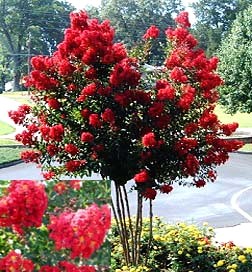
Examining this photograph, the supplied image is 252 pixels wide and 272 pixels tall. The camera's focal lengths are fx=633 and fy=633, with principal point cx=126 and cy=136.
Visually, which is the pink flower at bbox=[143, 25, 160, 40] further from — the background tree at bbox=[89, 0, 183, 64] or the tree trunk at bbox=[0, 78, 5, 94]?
the tree trunk at bbox=[0, 78, 5, 94]

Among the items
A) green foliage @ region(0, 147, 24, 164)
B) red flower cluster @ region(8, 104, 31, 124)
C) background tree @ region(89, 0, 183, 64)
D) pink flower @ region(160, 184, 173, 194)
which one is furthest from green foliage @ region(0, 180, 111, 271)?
green foliage @ region(0, 147, 24, 164)

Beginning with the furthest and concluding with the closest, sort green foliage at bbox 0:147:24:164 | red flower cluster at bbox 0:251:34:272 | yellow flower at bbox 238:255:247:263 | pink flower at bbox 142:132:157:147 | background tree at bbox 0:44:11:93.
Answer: green foliage at bbox 0:147:24:164
background tree at bbox 0:44:11:93
yellow flower at bbox 238:255:247:263
pink flower at bbox 142:132:157:147
red flower cluster at bbox 0:251:34:272

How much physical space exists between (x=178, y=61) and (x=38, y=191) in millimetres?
1651

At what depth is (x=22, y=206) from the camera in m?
1.75

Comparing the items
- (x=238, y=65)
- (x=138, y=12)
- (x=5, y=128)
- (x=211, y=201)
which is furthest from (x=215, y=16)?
(x=211, y=201)

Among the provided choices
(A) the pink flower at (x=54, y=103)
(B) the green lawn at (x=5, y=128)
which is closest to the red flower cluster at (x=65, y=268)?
(A) the pink flower at (x=54, y=103)

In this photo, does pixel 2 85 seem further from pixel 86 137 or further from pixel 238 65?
pixel 86 137

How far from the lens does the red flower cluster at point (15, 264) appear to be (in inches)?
65.9

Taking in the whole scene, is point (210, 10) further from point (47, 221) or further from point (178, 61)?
point (47, 221)

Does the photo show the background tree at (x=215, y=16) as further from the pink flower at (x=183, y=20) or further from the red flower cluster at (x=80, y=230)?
the red flower cluster at (x=80, y=230)

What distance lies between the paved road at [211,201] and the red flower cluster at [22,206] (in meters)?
3.58

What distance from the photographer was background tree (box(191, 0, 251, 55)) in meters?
10.3

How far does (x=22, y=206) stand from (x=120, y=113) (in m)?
1.46

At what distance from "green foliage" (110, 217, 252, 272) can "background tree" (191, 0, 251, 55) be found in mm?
6719
